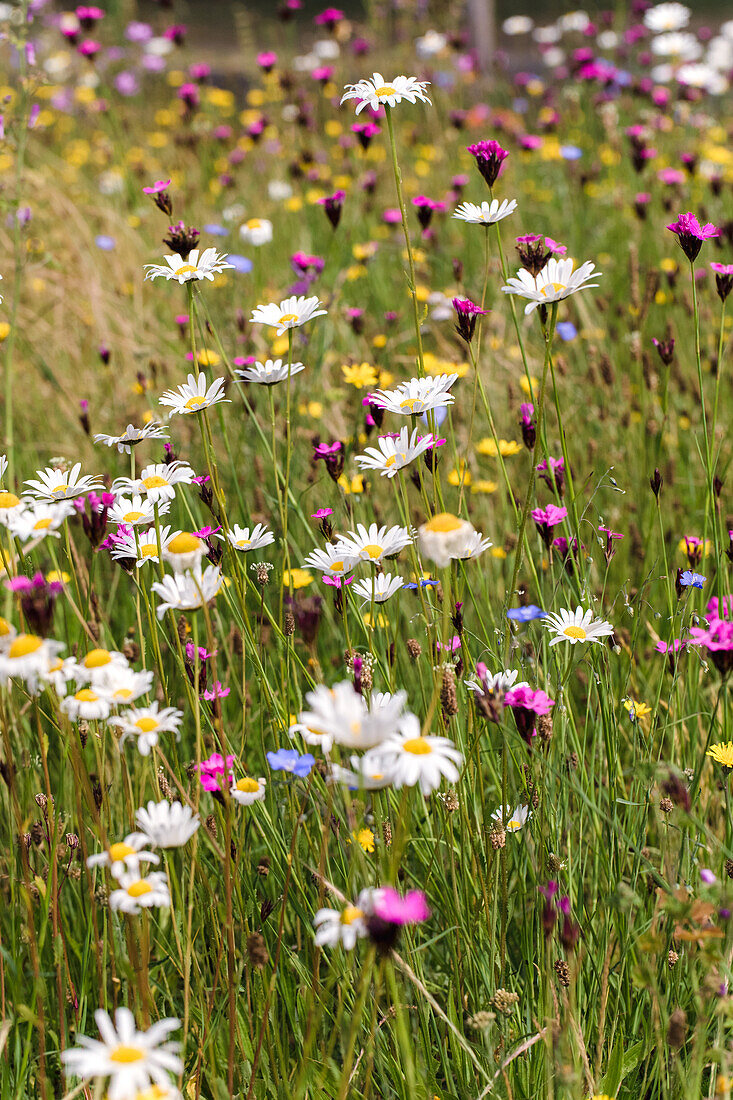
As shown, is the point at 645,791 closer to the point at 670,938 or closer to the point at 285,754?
the point at 670,938

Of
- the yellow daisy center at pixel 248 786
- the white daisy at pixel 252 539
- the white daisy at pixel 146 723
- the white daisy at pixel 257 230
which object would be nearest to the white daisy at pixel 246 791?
the yellow daisy center at pixel 248 786

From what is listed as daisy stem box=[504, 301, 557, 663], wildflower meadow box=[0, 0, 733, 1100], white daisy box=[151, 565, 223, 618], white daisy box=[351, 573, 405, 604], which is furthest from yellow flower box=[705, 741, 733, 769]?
white daisy box=[151, 565, 223, 618]

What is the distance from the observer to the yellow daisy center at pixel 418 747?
0.87 metres

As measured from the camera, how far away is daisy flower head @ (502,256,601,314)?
1.31 metres

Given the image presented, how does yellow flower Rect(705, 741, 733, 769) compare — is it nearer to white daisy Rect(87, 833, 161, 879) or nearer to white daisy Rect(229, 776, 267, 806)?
white daisy Rect(229, 776, 267, 806)

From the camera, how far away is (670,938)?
1.29 metres

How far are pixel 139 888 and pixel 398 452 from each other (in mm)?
669


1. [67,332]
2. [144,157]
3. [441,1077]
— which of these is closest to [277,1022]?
[441,1077]

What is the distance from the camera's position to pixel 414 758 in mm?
858

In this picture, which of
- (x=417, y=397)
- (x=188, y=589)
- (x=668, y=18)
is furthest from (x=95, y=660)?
(x=668, y=18)

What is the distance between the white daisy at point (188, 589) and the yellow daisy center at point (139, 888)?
308mm

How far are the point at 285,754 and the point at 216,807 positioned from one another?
12 centimetres

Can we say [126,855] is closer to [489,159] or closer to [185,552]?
[185,552]

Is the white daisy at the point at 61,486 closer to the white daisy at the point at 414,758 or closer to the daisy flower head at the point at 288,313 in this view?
the daisy flower head at the point at 288,313
